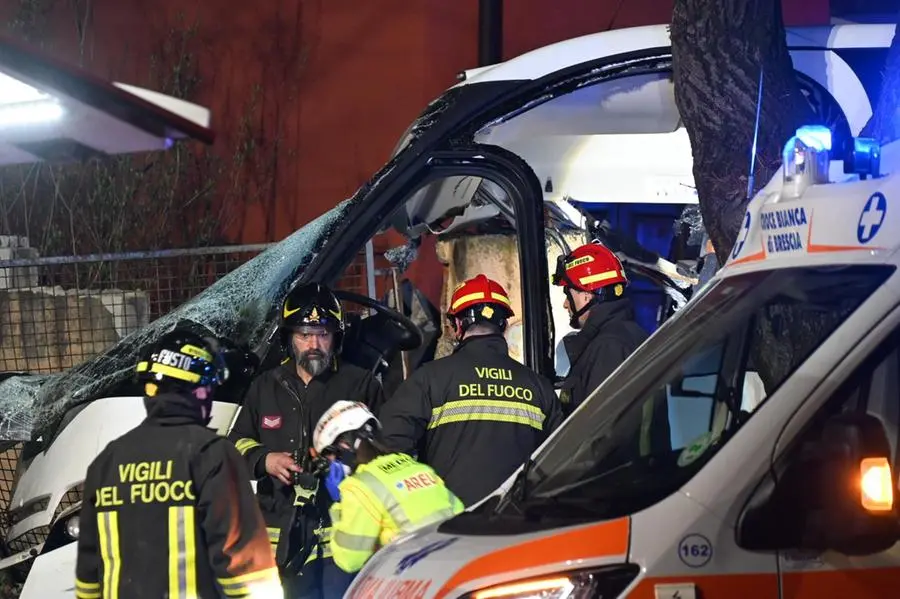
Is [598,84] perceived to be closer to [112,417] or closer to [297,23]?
[112,417]

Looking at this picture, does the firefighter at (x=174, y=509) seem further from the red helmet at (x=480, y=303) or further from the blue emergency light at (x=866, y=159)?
the blue emergency light at (x=866, y=159)

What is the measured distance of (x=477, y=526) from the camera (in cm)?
331

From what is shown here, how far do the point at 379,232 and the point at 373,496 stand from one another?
7.78 ft

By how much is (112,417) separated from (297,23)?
6779 mm

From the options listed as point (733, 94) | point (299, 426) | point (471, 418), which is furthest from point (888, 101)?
point (299, 426)

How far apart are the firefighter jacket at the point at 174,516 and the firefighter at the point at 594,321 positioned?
2111 millimetres

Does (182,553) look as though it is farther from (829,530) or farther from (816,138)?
(816,138)

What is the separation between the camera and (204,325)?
18.5 feet

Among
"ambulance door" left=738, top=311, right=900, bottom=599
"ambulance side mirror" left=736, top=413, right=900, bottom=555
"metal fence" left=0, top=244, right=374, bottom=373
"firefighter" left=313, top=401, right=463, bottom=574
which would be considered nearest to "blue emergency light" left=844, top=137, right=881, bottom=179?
"ambulance door" left=738, top=311, right=900, bottom=599

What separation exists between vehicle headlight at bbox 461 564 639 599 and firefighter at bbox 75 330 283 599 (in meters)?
1.16

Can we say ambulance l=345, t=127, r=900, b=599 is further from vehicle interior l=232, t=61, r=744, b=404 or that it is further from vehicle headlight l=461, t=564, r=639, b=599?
vehicle interior l=232, t=61, r=744, b=404

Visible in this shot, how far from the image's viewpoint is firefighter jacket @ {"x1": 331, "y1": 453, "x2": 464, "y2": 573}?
3832 mm

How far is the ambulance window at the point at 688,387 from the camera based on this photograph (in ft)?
10.1

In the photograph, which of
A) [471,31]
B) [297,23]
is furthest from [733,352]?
[297,23]
